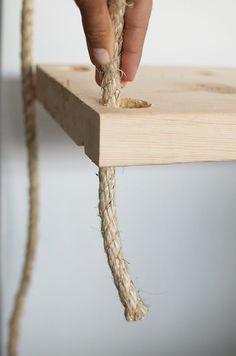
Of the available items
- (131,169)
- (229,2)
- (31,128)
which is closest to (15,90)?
(31,128)

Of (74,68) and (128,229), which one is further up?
(74,68)

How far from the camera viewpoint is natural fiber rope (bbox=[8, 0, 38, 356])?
0.51 metres

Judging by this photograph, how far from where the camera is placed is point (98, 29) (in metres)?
0.27

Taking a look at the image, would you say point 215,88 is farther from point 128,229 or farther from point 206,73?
point 128,229

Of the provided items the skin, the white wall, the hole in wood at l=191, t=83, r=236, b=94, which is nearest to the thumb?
the skin

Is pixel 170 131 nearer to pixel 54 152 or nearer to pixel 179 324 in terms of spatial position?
pixel 54 152

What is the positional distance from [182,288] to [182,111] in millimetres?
471

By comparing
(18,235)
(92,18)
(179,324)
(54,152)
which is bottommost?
(179,324)

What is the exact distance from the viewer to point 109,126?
0.28 metres

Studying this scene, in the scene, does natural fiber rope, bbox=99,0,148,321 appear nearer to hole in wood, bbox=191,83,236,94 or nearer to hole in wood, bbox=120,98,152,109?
hole in wood, bbox=120,98,152,109

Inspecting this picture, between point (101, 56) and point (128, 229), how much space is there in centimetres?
41

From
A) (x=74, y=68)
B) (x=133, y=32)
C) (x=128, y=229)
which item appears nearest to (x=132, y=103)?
(x=133, y=32)

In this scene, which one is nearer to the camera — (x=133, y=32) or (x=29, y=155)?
(x=133, y=32)

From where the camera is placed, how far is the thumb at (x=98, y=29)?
266 mm
